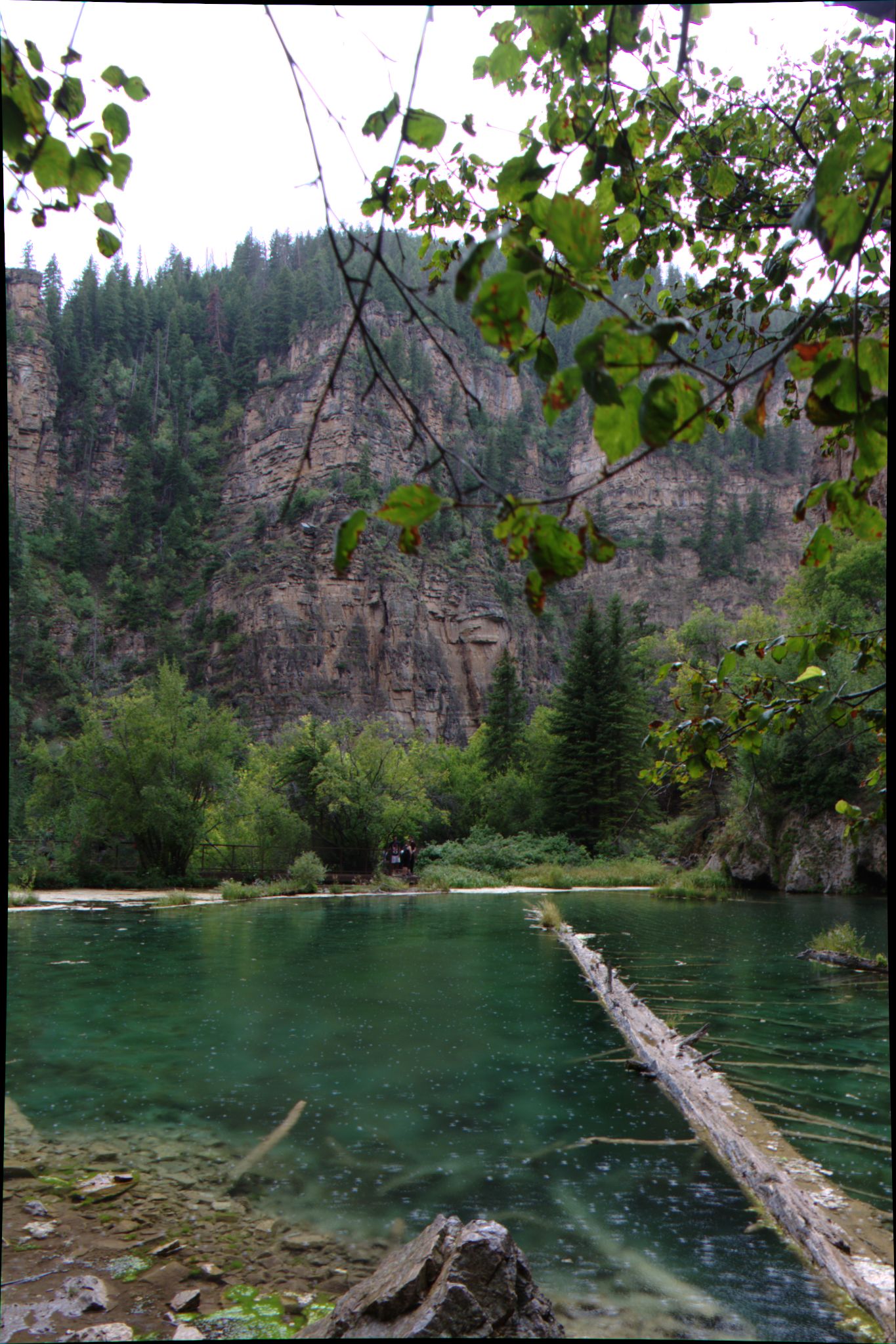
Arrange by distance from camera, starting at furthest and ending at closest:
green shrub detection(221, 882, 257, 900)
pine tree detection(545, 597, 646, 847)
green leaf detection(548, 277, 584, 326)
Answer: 1. pine tree detection(545, 597, 646, 847)
2. green shrub detection(221, 882, 257, 900)
3. green leaf detection(548, 277, 584, 326)

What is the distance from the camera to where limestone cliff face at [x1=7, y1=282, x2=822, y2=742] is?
60688 millimetres

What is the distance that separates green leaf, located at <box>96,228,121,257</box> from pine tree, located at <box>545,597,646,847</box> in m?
38.1

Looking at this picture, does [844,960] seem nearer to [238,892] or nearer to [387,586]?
[238,892]

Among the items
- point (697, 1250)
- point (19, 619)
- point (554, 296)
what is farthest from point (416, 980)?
point (19, 619)

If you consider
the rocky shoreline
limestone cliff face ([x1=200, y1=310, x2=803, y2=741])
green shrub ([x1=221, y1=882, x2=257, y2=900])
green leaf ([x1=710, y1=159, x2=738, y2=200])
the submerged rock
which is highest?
limestone cliff face ([x1=200, y1=310, x2=803, y2=741])

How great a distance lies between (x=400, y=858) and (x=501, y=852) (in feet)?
15.4

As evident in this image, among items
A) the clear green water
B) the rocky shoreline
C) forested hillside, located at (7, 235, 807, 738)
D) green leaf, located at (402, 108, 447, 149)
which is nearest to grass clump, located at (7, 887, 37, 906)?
the clear green water

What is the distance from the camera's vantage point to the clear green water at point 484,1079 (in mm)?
4372

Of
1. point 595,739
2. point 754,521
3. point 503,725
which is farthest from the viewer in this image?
point 754,521

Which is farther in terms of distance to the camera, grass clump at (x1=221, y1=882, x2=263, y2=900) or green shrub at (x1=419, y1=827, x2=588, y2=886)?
green shrub at (x1=419, y1=827, x2=588, y2=886)

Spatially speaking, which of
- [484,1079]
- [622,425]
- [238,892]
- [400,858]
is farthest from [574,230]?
[400,858]

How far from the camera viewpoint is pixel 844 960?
12.9m

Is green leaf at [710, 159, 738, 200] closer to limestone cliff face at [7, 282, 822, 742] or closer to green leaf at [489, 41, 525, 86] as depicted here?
green leaf at [489, 41, 525, 86]

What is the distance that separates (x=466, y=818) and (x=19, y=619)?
34.4 metres
